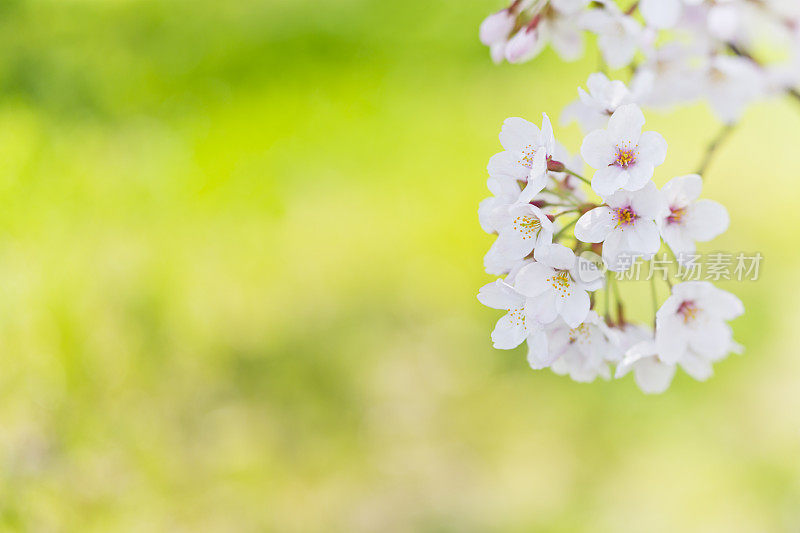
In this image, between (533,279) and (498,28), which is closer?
(533,279)

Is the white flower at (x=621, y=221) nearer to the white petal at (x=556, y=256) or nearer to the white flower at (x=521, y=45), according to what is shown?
the white petal at (x=556, y=256)

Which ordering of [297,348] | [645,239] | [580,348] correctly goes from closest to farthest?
[645,239], [580,348], [297,348]

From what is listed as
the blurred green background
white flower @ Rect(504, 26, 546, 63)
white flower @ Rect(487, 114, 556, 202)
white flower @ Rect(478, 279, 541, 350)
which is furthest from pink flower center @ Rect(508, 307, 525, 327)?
the blurred green background

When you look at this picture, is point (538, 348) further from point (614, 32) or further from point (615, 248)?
point (614, 32)

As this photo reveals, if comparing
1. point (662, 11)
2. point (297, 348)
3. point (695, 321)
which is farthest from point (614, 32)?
point (297, 348)

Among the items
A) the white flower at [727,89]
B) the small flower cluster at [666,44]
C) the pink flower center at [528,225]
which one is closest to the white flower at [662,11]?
the small flower cluster at [666,44]

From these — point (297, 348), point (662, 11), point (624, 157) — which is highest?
point (297, 348)

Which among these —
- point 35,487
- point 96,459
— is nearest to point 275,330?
point 96,459
